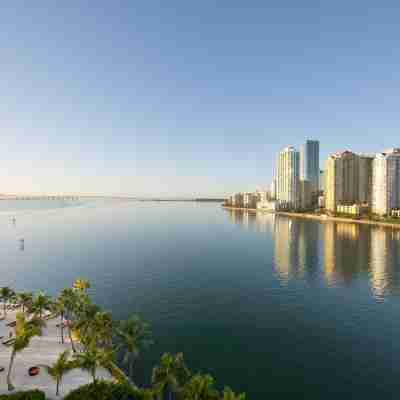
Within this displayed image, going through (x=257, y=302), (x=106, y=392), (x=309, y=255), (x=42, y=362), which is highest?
(x=106, y=392)

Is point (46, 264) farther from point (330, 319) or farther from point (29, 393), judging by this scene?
point (330, 319)

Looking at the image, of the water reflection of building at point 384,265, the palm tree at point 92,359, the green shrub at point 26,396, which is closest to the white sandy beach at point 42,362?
the green shrub at point 26,396

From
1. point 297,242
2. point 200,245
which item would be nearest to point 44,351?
point 200,245

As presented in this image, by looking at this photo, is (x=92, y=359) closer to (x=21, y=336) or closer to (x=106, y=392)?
(x=106, y=392)

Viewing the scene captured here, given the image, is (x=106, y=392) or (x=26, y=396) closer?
(x=26, y=396)

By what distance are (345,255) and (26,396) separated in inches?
4903

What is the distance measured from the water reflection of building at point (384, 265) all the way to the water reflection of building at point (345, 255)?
3377 millimetres

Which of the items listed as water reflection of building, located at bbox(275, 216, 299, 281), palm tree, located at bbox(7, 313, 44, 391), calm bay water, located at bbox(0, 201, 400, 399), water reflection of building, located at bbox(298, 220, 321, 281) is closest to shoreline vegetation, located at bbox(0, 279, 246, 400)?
palm tree, located at bbox(7, 313, 44, 391)

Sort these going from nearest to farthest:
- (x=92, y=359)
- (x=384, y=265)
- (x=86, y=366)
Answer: (x=86, y=366) < (x=92, y=359) < (x=384, y=265)

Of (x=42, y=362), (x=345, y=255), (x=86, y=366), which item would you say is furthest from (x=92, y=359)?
(x=345, y=255)

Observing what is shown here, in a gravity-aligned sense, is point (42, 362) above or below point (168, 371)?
below

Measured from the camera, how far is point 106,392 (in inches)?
1232

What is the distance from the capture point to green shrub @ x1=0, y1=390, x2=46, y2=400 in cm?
3006

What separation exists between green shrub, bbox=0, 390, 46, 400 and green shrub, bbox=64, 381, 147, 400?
286 centimetres
